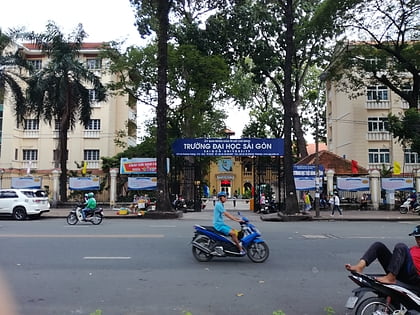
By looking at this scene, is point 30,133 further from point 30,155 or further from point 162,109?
point 162,109

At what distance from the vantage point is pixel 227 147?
26.0 metres

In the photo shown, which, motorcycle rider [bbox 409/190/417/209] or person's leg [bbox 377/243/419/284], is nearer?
person's leg [bbox 377/243/419/284]

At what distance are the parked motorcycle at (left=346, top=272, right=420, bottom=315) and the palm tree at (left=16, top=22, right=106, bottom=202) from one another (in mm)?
26353

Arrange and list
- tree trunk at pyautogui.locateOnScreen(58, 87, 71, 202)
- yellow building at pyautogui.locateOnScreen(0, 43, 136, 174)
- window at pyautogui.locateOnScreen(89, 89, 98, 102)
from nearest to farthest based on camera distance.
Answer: tree trunk at pyautogui.locateOnScreen(58, 87, 71, 202) → window at pyautogui.locateOnScreen(89, 89, 98, 102) → yellow building at pyautogui.locateOnScreen(0, 43, 136, 174)

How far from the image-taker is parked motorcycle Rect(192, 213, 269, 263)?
8.80 m

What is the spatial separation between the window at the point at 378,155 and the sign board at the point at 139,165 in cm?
2234

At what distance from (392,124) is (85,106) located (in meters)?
20.6

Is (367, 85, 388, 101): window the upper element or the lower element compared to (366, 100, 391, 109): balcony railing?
upper

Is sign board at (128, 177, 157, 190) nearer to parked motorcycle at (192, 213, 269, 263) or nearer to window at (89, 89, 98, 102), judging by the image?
window at (89, 89, 98, 102)

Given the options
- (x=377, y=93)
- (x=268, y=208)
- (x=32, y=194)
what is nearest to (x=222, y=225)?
(x=32, y=194)

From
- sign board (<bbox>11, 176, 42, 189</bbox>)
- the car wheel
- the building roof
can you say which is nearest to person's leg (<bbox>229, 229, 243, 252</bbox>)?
the car wheel

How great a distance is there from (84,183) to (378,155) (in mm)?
27325

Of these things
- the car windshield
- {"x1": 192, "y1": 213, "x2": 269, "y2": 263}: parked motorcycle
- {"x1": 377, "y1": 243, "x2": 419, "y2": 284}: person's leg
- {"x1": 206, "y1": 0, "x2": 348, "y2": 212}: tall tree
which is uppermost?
{"x1": 206, "y1": 0, "x2": 348, "y2": 212}: tall tree

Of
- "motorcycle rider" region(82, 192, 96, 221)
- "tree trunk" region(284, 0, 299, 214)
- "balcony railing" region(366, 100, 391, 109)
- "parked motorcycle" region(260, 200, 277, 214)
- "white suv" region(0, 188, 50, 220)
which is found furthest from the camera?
"balcony railing" region(366, 100, 391, 109)
